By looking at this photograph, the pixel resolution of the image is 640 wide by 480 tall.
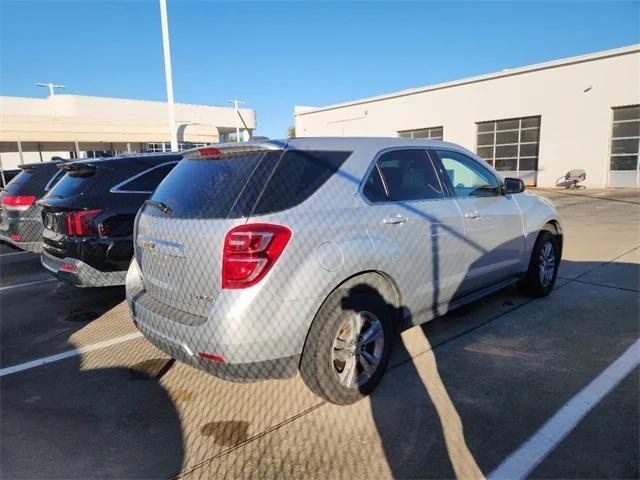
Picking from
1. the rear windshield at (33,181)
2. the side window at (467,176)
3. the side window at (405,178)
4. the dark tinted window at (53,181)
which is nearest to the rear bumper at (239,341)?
the side window at (405,178)

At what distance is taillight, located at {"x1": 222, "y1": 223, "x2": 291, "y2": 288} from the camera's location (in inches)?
96.0

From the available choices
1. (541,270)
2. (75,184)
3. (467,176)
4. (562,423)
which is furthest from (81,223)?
(541,270)

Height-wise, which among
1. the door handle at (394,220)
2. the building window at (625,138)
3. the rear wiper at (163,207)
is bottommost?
the door handle at (394,220)

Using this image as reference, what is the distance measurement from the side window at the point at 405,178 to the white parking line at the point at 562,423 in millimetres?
1778

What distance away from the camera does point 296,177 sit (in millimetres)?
2746

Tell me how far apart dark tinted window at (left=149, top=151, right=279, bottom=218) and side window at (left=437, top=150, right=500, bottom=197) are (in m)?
1.88

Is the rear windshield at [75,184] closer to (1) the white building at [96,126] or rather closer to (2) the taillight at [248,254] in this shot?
(2) the taillight at [248,254]

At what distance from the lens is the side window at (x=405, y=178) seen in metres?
3.18

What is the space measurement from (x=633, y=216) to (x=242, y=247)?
12.2 metres

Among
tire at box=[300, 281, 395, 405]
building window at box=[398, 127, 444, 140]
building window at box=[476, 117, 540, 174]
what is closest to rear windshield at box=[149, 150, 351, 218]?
tire at box=[300, 281, 395, 405]

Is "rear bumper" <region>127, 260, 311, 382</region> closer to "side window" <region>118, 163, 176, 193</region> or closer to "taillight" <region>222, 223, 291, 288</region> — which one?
"taillight" <region>222, 223, 291, 288</region>

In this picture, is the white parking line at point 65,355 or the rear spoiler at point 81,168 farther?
the rear spoiler at point 81,168

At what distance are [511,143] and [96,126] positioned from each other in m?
22.0

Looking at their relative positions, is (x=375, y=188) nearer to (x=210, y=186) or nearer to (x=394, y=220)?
(x=394, y=220)
